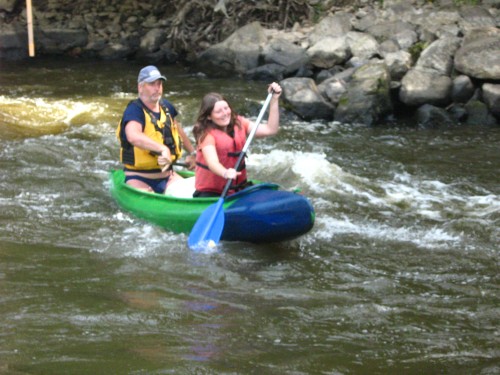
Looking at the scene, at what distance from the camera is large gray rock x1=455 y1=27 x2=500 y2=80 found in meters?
9.19

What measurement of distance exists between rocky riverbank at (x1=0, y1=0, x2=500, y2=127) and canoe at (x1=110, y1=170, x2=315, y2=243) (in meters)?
4.29

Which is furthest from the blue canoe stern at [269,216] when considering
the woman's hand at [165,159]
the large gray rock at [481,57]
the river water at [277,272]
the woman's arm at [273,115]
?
the large gray rock at [481,57]

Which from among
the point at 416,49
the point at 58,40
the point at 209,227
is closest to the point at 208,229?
the point at 209,227

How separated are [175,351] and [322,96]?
6408 mm

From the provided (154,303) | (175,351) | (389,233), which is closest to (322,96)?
(389,233)

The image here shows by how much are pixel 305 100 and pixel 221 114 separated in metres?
4.44

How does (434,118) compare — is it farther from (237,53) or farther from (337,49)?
(237,53)

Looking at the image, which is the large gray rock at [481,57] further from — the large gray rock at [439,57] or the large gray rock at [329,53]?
the large gray rock at [329,53]

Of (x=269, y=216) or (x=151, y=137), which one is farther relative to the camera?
(x=151, y=137)

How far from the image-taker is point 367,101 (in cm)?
916

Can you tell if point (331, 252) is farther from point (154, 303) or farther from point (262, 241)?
point (154, 303)

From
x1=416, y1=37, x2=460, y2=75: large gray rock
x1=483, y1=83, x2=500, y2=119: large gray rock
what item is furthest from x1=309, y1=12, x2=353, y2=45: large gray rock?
x1=483, y1=83, x2=500, y2=119: large gray rock

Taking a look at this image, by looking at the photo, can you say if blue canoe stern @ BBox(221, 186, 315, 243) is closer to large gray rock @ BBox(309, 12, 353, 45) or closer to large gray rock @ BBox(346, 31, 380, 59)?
large gray rock @ BBox(346, 31, 380, 59)

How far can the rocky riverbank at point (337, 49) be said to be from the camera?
9.24 metres
